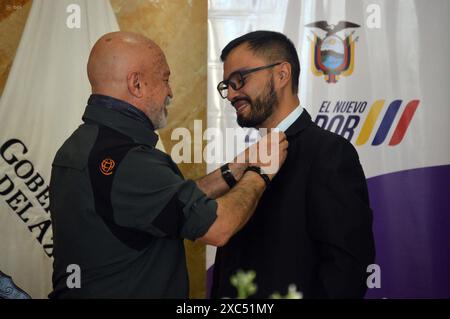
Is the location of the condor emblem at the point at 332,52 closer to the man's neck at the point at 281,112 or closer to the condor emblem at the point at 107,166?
the man's neck at the point at 281,112

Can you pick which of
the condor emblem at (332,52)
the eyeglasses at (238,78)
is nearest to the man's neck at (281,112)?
the eyeglasses at (238,78)

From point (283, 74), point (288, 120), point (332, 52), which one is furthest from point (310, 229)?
point (332, 52)

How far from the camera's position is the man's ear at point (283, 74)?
222cm

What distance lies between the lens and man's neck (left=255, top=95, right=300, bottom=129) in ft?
7.25

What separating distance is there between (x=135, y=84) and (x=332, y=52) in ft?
5.79

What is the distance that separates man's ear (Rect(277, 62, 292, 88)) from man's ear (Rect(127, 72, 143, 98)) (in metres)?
0.62

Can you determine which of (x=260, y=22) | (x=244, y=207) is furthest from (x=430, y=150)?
(x=244, y=207)

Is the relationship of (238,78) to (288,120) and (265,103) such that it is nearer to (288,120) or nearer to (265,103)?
(265,103)

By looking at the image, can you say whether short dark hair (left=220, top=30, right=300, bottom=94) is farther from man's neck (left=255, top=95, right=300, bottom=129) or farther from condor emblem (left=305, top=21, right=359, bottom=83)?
condor emblem (left=305, top=21, right=359, bottom=83)

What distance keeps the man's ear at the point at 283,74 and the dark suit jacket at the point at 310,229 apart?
0.17 meters

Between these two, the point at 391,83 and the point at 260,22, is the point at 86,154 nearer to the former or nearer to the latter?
the point at 260,22

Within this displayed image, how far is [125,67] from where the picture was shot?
184 cm

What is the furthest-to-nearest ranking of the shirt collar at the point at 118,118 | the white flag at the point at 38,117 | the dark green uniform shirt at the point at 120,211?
1. the white flag at the point at 38,117
2. the shirt collar at the point at 118,118
3. the dark green uniform shirt at the point at 120,211
